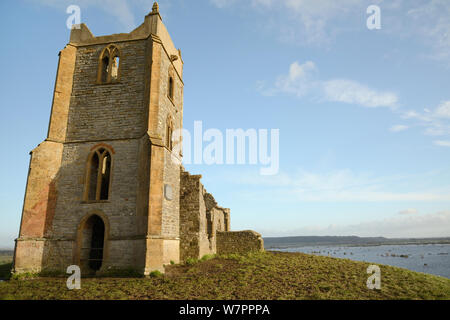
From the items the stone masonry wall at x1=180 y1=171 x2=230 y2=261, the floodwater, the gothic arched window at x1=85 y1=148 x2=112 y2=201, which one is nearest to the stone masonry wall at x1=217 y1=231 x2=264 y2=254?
the stone masonry wall at x1=180 y1=171 x2=230 y2=261

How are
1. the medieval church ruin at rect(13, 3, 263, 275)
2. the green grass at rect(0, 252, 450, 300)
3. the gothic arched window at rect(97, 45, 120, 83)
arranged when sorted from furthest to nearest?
the gothic arched window at rect(97, 45, 120, 83) → the medieval church ruin at rect(13, 3, 263, 275) → the green grass at rect(0, 252, 450, 300)

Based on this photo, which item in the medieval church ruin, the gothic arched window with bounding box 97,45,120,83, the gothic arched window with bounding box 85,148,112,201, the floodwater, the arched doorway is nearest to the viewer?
the medieval church ruin

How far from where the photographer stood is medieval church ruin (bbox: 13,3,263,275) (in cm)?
1260

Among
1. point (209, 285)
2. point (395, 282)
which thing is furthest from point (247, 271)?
point (395, 282)

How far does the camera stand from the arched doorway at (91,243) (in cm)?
1298

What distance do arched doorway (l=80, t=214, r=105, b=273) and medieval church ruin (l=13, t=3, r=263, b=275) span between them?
0.15ft

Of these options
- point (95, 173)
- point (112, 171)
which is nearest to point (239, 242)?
point (112, 171)

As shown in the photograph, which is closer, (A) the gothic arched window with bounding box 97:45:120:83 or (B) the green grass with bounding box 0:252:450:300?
(B) the green grass with bounding box 0:252:450:300

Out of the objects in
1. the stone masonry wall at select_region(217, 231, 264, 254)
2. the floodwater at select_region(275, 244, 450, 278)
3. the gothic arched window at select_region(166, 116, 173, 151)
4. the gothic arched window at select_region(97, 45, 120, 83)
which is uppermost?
the gothic arched window at select_region(97, 45, 120, 83)

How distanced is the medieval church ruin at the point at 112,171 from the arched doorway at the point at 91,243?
46 millimetres

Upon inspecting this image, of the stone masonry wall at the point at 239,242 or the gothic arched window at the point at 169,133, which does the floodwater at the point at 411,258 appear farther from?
the gothic arched window at the point at 169,133

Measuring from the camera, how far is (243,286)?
10.0 metres

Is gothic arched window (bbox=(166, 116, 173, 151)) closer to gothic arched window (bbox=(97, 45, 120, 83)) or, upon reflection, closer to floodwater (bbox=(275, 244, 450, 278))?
gothic arched window (bbox=(97, 45, 120, 83))

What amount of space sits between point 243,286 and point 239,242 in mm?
9657
